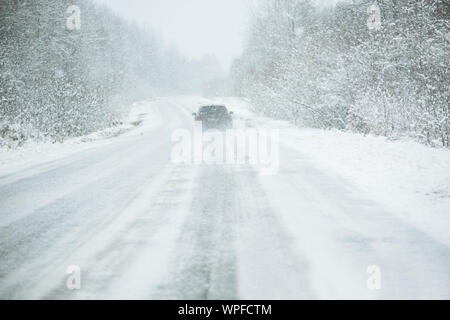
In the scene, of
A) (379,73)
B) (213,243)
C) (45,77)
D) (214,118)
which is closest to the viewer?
(213,243)

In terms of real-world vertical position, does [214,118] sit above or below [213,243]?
above

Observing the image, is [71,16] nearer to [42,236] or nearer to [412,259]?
[42,236]

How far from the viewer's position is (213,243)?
11.5 ft

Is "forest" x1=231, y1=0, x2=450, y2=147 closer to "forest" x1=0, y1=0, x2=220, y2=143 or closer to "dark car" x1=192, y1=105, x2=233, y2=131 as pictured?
"dark car" x1=192, y1=105, x2=233, y2=131

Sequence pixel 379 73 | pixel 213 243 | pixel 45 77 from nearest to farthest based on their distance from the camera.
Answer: pixel 213 243 < pixel 379 73 < pixel 45 77

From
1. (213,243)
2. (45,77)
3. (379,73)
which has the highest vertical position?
(45,77)

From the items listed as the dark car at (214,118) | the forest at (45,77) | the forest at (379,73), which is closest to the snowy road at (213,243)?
the forest at (379,73)

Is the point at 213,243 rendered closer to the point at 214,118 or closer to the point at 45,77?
the point at 214,118

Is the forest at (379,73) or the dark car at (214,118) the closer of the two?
the forest at (379,73)

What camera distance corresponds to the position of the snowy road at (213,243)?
8.80 ft

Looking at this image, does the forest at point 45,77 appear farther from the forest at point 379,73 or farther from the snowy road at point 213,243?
the forest at point 379,73

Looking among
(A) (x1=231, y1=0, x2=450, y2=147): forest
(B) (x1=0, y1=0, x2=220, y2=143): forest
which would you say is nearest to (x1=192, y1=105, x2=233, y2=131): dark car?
(A) (x1=231, y1=0, x2=450, y2=147): forest

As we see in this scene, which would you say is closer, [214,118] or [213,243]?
[213,243]

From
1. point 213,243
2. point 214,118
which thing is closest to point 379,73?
point 214,118
